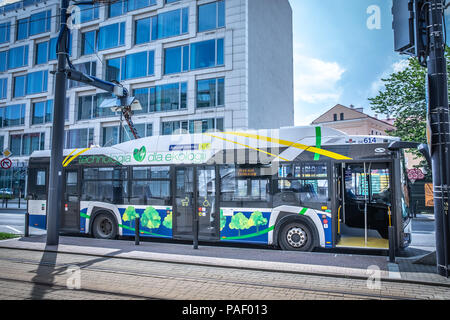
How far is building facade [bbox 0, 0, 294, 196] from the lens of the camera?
998 inches

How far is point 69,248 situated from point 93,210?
2196 mm

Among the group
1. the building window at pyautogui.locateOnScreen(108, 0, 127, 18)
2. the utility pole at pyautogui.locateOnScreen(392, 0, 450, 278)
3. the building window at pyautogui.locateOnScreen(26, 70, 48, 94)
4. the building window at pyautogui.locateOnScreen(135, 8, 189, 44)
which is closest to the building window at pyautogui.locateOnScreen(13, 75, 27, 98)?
the building window at pyautogui.locateOnScreen(26, 70, 48, 94)

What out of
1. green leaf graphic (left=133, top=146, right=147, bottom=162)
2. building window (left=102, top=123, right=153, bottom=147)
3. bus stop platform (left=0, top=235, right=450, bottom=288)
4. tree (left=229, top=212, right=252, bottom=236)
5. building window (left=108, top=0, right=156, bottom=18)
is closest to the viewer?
bus stop platform (left=0, top=235, right=450, bottom=288)

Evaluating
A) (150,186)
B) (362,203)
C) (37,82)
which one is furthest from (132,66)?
(362,203)

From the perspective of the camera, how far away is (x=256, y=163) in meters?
9.76

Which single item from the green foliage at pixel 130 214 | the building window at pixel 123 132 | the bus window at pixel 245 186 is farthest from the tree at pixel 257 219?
the building window at pixel 123 132

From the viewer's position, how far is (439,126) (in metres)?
6.85

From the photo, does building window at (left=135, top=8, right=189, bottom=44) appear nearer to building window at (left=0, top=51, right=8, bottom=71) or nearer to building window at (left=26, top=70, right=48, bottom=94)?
building window at (left=26, top=70, right=48, bottom=94)

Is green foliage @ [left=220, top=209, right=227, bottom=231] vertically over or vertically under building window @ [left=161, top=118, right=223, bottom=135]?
under

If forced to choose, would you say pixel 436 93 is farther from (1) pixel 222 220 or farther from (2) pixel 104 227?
(2) pixel 104 227

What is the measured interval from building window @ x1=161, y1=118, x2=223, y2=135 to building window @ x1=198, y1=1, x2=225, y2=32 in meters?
7.07

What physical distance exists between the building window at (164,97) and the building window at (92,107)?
3.55 m

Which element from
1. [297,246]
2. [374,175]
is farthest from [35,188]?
[374,175]
